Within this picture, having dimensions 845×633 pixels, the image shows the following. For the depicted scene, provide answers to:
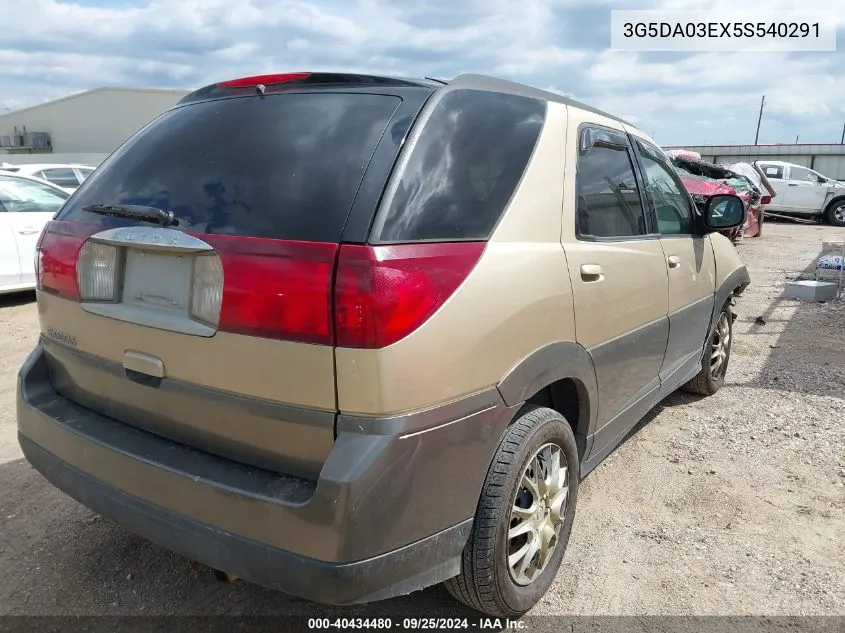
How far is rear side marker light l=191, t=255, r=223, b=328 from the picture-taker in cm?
184

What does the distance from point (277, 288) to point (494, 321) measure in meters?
0.67

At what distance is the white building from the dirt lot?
30652mm

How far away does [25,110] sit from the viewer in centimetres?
3994

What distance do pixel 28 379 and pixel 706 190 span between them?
11.7 meters

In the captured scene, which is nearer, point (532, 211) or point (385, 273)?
point (385, 273)

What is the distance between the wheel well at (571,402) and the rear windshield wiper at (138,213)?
1.46m

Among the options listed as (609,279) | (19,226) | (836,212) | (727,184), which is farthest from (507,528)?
(836,212)

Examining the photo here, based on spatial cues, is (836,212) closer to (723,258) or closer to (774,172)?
(774,172)

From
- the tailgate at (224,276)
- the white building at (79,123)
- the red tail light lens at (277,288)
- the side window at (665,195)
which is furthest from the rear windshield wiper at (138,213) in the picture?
the white building at (79,123)

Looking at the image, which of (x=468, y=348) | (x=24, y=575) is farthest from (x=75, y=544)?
(x=468, y=348)

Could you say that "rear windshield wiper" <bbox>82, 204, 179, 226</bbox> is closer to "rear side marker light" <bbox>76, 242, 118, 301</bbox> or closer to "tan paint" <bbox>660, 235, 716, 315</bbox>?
"rear side marker light" <bbox>76, 242, 118, 301</bbox>

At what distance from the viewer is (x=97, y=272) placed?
2148mm

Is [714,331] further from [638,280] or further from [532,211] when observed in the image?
[532,211]

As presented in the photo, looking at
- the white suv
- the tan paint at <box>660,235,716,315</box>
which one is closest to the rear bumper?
the tan paint at <box>660,235,716,315</box>
